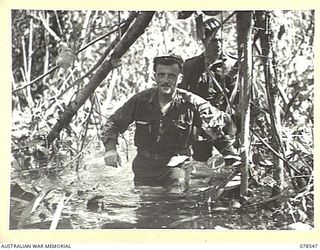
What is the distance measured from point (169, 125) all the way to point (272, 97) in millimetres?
252

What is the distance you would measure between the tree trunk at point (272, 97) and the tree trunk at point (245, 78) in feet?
0.11

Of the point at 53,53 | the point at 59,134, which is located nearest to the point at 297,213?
the point at 59,134

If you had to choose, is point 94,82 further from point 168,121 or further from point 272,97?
point 272,97

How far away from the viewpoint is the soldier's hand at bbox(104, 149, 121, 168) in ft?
4.35

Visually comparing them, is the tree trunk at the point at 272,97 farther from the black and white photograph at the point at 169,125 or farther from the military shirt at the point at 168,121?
the military shirt at the point at 168,121

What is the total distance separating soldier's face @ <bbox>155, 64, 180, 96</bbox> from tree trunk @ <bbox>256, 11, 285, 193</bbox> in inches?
8.4

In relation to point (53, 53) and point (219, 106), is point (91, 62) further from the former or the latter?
point (219, 106)

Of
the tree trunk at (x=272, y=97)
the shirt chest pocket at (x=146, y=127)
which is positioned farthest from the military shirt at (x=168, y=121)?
the tree trunk at (x=272, y=97)

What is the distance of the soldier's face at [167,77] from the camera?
133 centimetres

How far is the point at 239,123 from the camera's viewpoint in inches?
52.8

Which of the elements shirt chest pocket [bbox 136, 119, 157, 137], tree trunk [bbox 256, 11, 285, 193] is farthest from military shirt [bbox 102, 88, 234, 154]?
tree trunk [bbox 256, 11, 285, 193]

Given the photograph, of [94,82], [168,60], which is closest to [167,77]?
[168,60]

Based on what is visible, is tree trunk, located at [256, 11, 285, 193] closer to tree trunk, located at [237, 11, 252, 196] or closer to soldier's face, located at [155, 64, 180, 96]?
tree trunk, located at [237, 11, 252, 196]

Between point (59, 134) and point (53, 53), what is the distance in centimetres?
19
